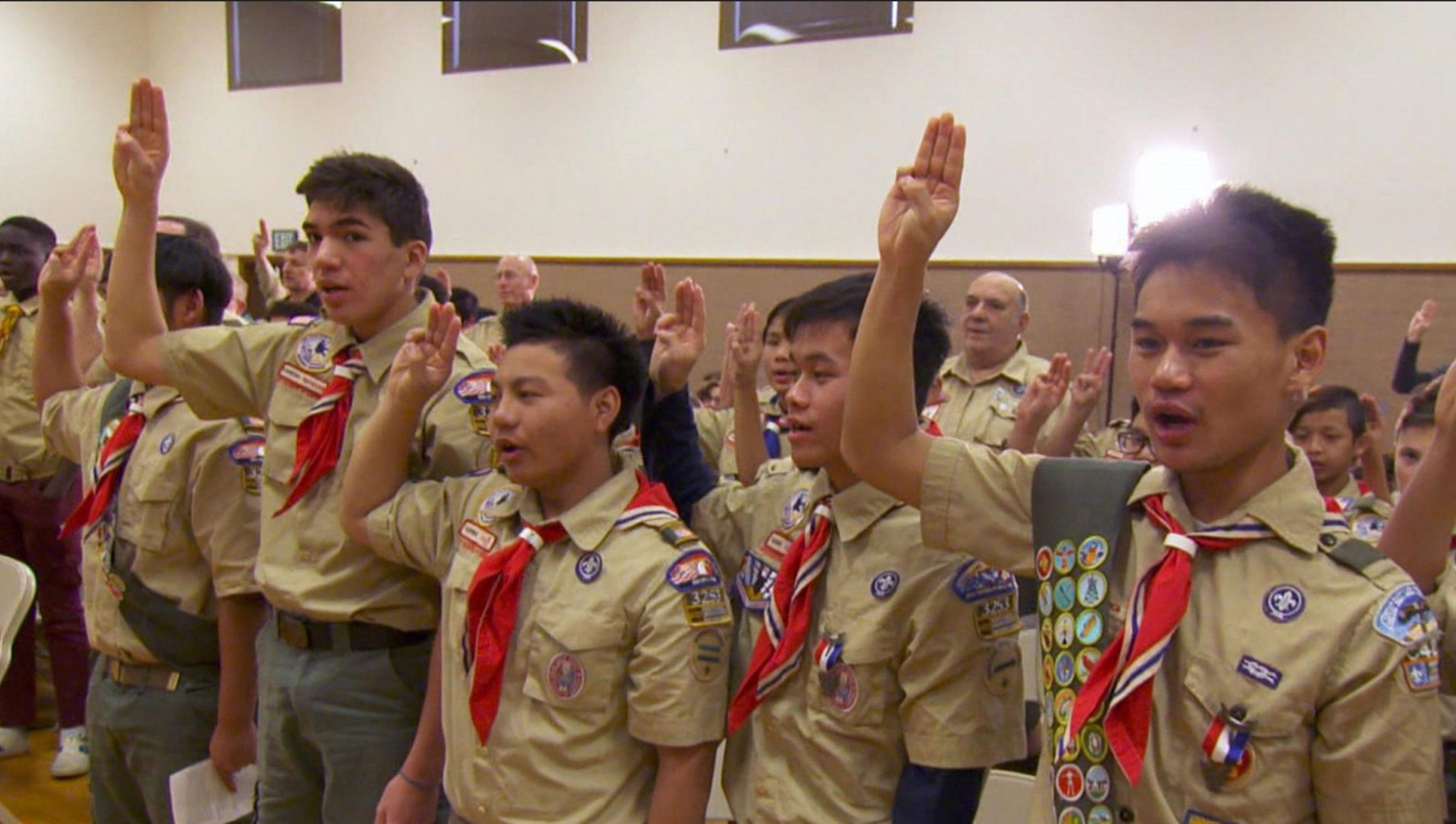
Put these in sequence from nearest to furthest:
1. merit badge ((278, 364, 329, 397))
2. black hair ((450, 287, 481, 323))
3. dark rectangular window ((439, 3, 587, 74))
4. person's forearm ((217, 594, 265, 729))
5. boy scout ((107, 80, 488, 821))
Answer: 1. boy scout ((107, 80, 488, 821))
2. merit badge ((278, 364, 329, 397))
3. person's forearm ((217, 594, 265, 729))
4. black hair ((450, 287, 481, 323))
5. dark rectangular window ((439, 3, 587, 74))

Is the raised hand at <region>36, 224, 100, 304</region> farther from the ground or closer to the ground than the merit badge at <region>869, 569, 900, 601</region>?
farther from the ground

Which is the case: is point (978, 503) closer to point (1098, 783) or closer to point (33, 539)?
point (1098, 783)

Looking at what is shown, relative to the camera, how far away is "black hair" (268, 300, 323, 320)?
3.70m

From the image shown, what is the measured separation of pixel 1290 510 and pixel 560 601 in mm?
962

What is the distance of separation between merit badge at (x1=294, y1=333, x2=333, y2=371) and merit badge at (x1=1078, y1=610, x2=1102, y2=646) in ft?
4.45

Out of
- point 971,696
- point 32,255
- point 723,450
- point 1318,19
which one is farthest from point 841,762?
point 1318,19

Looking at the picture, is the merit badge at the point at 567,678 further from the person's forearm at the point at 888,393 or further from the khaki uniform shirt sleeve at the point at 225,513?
the khaki uniform shirt sleeve at the point at 225,513

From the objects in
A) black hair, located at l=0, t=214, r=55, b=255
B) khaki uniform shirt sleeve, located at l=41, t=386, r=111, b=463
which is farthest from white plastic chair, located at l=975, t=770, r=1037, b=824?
black hair, located at l=0, t=214, r=55, b=255

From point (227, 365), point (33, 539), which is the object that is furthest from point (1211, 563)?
point (33, 539)

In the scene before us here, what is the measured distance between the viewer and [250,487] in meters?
2.11

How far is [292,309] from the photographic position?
3.83 metres

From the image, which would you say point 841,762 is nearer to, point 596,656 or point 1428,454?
point 596,656

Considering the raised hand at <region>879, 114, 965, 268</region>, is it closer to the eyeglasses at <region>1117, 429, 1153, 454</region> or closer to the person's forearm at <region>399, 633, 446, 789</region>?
the person's forearm at <region>399, 633, 446, 789</region>

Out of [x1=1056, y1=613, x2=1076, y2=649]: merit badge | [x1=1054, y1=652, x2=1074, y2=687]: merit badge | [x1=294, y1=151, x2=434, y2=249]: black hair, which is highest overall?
[x1=294, y1=151, x2=434, y2=249]: black hair
